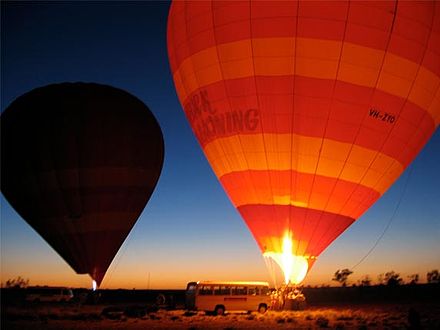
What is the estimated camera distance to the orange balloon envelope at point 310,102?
49.4ft

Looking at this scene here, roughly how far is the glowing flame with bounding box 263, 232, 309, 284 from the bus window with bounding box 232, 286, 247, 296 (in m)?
2.87

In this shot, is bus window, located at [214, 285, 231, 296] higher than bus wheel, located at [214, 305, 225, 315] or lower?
higher

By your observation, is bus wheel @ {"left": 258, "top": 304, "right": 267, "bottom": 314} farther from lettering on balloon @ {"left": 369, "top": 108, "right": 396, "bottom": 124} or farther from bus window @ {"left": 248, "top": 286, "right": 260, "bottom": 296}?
lettering on balloon @ {"left": 369, "top": 108, "right": 396, "bottom": 124}

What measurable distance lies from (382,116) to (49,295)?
69.3 feet

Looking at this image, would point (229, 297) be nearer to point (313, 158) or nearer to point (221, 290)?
point (221, 290)

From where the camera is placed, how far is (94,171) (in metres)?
19.7

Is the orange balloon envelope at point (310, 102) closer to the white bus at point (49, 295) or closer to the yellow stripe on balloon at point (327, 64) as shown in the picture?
the yellow stripe on balloon at point (327, 64)

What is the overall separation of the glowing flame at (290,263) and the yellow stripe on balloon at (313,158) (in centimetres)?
224

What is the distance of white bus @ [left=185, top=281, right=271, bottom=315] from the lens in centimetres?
1897

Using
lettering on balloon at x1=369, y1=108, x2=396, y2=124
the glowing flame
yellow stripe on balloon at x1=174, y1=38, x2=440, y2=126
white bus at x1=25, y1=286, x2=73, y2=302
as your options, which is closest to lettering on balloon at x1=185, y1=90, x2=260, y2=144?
yellow stripe on balloon at x1=174, y1=38, x2=440, y2=126

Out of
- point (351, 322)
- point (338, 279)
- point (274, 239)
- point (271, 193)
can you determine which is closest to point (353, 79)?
point (271, 193)

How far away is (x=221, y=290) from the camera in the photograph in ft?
62.7

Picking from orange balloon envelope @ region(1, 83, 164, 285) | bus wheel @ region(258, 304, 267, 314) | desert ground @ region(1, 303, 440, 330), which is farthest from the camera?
orange balloon envelope @ region(1, 83, 164, 285)

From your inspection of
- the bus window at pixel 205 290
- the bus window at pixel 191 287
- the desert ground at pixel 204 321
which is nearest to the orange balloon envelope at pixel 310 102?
the desert ground at pixel 204 321
